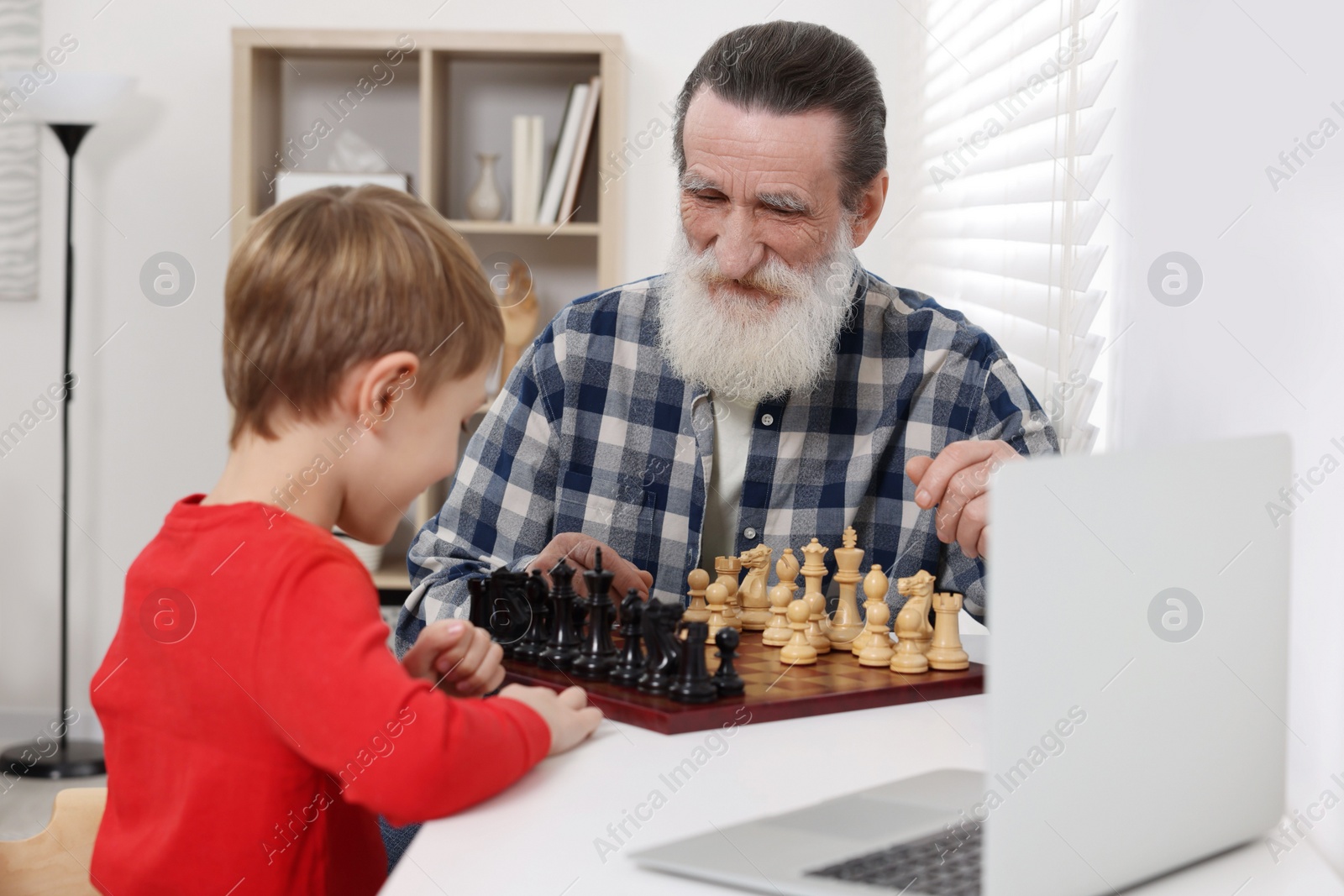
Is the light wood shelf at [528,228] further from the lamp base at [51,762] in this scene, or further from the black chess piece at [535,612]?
the black chess piece at [535,612]

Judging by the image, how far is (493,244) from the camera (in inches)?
143

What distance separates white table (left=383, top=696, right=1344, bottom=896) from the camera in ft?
2.56

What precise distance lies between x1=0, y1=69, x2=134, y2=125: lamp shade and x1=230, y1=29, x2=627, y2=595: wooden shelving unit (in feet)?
0.99

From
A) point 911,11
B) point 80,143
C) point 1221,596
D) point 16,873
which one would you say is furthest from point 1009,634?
point 80,143

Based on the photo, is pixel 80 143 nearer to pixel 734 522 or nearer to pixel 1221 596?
pixel 734 522

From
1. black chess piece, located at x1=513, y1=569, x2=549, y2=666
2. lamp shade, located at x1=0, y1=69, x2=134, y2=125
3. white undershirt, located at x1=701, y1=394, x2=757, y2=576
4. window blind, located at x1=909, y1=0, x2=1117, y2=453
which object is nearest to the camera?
black chess piece, located at x1=513, y1=569, x2=549, y2=666

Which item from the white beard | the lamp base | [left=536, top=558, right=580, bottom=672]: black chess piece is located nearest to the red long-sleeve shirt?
[left=536, top=558, right=580, bottom=672]: black chess piece

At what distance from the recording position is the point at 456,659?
1109 millimetres

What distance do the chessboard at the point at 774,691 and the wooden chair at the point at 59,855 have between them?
40cm

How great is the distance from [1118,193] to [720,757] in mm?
874

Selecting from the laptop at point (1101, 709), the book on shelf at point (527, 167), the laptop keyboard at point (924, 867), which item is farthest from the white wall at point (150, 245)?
the laptop keyboard at point (924, 867)

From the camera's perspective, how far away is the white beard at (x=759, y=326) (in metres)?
1.74

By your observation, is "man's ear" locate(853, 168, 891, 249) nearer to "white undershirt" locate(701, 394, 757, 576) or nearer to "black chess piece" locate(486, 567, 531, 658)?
"white undershirt" locate(701, 394, 757, 576)

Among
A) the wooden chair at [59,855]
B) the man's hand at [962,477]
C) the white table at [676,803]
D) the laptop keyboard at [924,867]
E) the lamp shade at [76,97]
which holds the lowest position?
the wooden chair at [59,855]
